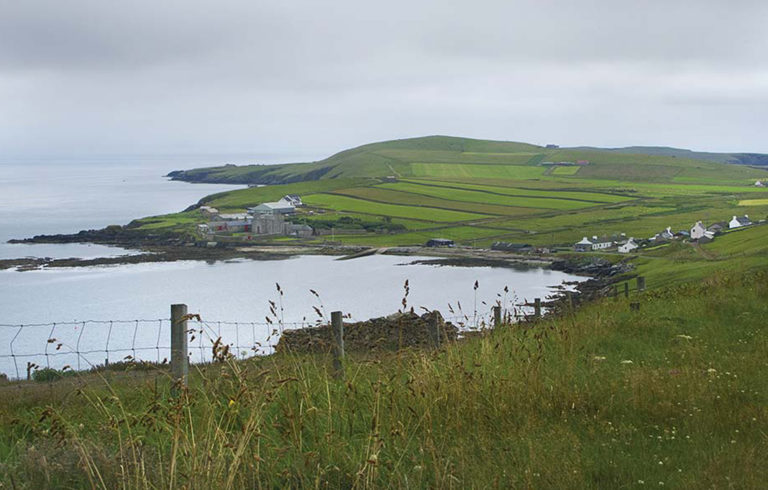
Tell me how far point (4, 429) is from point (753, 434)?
549 cm

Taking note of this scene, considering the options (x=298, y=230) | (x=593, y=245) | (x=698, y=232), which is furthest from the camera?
(x=298, y=230)

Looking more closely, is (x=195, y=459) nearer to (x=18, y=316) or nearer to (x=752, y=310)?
(x=752, y=310)

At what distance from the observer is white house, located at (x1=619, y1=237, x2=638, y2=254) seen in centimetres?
7456

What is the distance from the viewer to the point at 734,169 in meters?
183

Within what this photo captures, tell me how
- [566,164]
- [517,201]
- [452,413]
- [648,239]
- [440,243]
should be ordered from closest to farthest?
[452,413], [648,239], [440,243], [517,201], [566,164]

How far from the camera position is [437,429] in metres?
5.18

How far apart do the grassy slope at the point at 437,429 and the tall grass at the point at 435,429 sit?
2 centimetres

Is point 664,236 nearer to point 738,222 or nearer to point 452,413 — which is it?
point 738,222

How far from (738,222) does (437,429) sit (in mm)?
91055

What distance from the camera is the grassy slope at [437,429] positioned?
4102 mm

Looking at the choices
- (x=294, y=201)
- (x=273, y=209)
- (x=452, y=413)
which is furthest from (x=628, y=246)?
(x=452, y=413)

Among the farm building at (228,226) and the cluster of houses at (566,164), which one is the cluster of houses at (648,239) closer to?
the farm building at (228,226)

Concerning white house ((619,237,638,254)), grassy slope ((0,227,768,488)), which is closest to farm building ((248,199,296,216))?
white house ((619,237,638,254))

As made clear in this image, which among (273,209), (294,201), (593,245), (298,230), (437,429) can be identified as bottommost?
(593,245)
